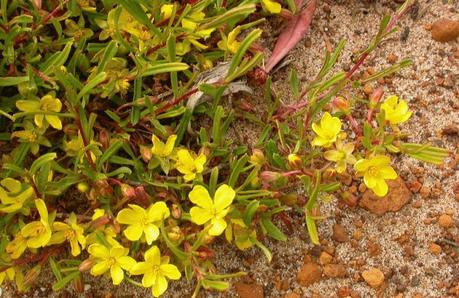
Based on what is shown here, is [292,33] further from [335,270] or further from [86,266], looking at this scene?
[86,266]

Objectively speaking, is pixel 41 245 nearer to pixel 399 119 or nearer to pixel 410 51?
pixel 399 119

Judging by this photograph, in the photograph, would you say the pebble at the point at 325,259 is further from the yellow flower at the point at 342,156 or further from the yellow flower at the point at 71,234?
the yellow flower at the point at 71,234

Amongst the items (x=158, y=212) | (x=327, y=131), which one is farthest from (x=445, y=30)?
(x=158, y=212)

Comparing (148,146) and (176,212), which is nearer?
(176,212)

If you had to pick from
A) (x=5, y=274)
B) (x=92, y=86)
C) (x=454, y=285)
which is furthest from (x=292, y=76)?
(x=5, y=274)

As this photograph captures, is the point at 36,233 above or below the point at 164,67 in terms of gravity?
below

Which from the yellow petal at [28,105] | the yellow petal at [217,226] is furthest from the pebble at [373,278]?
the yellow petal at [28,105]

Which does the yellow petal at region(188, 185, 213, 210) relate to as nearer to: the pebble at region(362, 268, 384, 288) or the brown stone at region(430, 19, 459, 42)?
the pebble at region(362, 268, 384, 288)
